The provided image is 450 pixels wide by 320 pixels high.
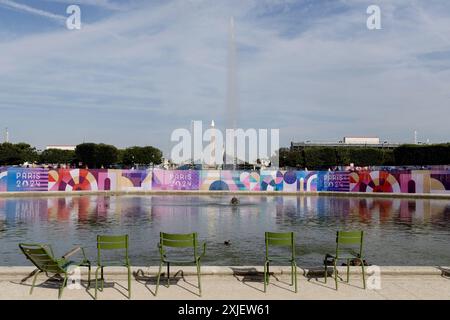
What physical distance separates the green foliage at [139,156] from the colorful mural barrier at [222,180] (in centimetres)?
5746

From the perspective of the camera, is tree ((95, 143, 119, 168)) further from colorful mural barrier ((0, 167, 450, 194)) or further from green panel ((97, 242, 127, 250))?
green panel ((97, 242, 127, 250))

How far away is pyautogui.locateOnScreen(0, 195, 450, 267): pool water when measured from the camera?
15266 millimetres

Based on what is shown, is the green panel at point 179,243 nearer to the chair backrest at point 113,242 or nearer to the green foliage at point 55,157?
the chair backrest at point 113,242

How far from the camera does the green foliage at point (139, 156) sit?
4272 inches

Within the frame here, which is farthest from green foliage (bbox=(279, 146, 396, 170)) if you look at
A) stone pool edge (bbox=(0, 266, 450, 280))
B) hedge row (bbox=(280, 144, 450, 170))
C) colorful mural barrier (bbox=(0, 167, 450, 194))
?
stone pool edge (bbox=(0, 266, 450, 280))

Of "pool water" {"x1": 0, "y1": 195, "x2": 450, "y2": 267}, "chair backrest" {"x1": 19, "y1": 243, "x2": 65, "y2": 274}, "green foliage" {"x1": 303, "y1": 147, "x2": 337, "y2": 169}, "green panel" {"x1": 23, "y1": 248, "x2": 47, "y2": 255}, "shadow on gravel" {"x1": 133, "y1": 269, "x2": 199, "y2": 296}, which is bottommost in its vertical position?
"pool water" {"x1": 0, "y1": 195, "x2": 450, "y2": 267}

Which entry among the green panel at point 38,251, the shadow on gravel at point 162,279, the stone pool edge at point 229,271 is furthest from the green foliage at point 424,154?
the green panel at point 38,251

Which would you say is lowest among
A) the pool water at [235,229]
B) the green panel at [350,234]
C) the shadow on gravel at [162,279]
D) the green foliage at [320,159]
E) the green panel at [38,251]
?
the pool water at [235,229]

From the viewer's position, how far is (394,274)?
414 inches

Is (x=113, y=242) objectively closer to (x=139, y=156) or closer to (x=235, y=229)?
(x=235, y=229)

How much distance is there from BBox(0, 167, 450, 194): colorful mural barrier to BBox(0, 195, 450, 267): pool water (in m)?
15.0

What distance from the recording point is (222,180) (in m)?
52.4
